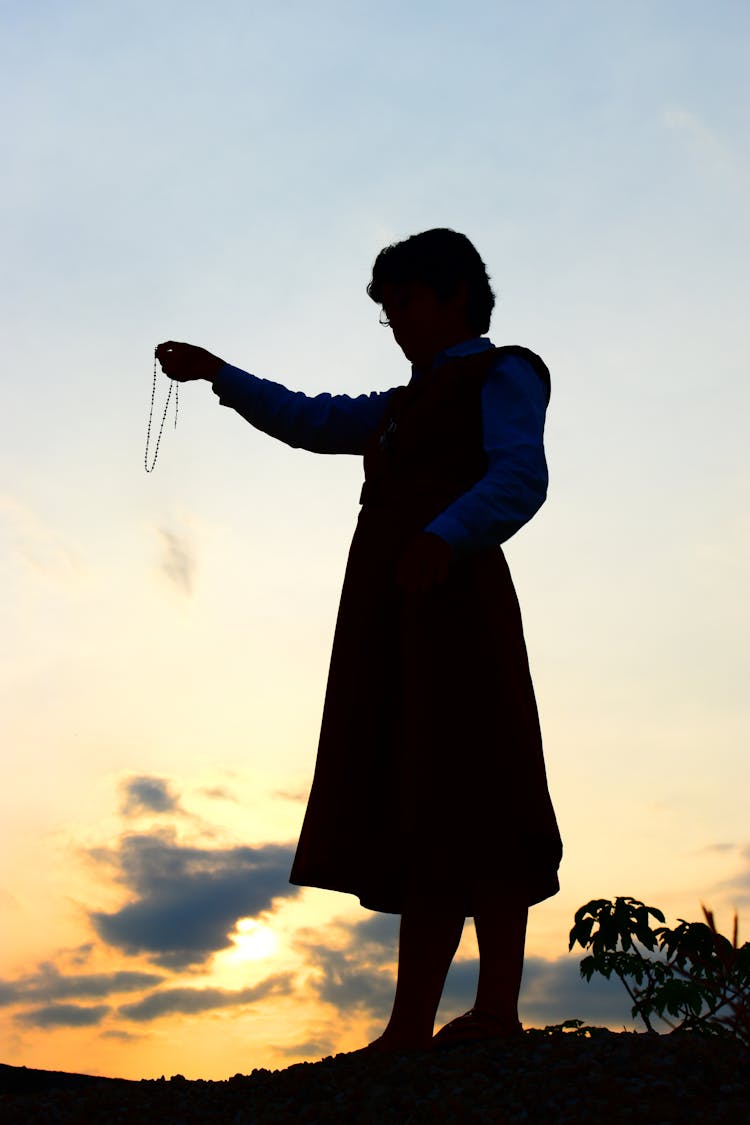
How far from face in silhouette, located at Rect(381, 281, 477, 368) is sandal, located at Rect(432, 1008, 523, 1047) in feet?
7.61

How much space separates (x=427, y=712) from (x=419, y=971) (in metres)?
0.87

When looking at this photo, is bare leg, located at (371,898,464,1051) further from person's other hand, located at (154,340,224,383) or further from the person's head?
person's other hand, located at (154,340,224,383)

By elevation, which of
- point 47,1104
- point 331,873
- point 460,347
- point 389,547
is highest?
point 460,347

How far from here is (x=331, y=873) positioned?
4.14 metres

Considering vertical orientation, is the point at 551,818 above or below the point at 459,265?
below

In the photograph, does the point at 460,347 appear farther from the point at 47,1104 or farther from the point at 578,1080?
the point at 47,1104

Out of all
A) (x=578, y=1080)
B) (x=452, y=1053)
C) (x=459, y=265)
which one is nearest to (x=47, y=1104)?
(x=452, y=1053)

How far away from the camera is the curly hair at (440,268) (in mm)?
4504

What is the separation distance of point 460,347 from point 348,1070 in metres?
2.56

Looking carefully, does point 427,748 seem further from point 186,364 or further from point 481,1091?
point 186,364

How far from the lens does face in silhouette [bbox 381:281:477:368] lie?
4.51 metres

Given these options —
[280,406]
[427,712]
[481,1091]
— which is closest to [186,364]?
[280,406]

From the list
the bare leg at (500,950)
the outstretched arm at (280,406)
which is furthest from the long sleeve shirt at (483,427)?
the bare leg at (500,950)

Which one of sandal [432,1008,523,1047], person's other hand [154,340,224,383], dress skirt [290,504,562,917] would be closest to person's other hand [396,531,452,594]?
dress skirt [290,504,562,917]
